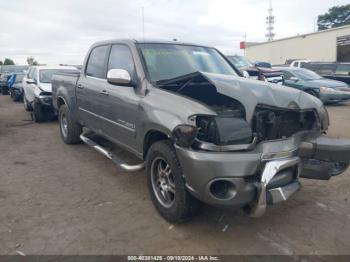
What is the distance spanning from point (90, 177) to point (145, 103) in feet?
6.13

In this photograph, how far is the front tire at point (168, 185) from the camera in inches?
131

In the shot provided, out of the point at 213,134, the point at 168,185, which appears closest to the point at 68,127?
the point at 168,185

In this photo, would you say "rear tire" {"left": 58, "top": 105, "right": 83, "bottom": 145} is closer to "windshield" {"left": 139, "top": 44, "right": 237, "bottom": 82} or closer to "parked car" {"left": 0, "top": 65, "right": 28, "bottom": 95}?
"windshield" {"left": 139, "top": 44, "right": 237, "bottom": 82}

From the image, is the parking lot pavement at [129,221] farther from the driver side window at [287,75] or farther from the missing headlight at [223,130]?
the driver side window at [287,75]

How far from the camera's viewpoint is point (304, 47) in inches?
1153

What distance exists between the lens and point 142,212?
395 centimetres

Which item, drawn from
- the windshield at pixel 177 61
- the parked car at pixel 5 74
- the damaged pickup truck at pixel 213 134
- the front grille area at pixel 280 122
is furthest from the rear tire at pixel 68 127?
the parked car at pixel 5 74

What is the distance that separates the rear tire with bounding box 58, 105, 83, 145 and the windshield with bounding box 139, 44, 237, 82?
2.75 metres

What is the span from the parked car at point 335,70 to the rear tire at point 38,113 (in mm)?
12291

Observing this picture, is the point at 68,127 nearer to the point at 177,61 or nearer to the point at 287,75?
the point at 177,61

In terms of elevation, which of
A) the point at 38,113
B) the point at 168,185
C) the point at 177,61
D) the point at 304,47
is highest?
the point at 304,47

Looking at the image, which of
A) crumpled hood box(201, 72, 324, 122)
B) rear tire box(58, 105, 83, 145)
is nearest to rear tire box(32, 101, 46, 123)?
rear tire box(58, 105, 83, 145)

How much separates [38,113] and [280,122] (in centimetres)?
804

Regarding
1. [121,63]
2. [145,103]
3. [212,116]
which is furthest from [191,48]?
[212,116]
